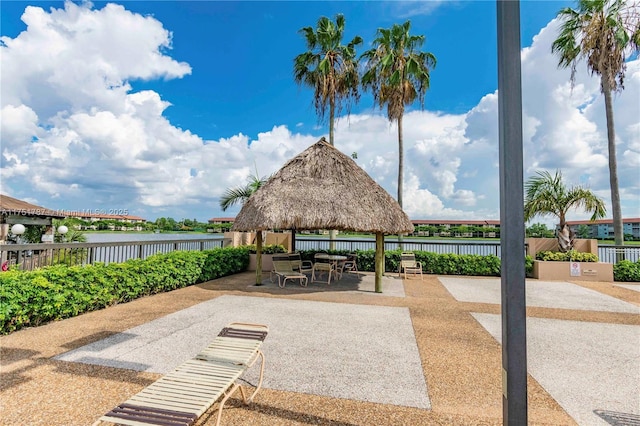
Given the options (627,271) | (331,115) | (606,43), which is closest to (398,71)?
(331,115)

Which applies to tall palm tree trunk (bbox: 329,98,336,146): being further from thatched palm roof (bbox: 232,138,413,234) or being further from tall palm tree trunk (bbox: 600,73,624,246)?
tall palm tree trunk (bbox: 600,73,624,246)

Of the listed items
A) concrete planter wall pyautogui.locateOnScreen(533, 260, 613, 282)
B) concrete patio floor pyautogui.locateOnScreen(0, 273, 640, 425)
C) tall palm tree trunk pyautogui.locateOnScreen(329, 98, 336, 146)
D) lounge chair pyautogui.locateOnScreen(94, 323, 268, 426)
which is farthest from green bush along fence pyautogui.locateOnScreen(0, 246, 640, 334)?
tall palm tree trunk pyautogui.locateOnScreen(329, 98, 336, 146)

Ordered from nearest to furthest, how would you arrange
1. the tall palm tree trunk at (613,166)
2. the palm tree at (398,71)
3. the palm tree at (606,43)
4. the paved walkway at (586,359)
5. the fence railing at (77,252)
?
the paved walkway at (586,359) < the fence railing at (77,252) < the palm tree at (606,43) < the tall palm tree trunk at (613,166) < the palm tree at (398,71)

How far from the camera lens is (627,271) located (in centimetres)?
1126

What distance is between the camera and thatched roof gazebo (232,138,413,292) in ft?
28.5

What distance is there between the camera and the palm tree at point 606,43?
483 inches

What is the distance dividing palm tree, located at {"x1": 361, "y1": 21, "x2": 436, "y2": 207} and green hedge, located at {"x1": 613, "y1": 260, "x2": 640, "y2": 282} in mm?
8199

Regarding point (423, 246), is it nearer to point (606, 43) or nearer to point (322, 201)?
point (322, 201)

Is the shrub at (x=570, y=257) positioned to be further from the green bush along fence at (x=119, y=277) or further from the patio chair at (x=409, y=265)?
the patio chair at (x=409, y=265)

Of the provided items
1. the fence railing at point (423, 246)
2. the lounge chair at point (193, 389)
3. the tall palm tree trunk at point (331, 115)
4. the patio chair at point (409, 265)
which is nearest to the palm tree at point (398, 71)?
the tall palm tree trunk at point (331, 115)

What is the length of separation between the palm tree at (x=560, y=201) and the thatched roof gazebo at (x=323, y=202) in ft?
20.6

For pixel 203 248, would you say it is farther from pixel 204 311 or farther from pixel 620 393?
pixel 620 393

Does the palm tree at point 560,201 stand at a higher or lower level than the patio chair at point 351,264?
higher

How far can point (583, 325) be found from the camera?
5785mm
